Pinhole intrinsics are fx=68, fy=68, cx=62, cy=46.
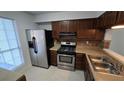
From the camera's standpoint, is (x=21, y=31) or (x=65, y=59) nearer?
(x=21, y=31)

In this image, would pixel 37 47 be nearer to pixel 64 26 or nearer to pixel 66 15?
pixel 64 26

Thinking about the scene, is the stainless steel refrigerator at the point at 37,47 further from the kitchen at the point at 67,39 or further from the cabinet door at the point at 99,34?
the cabinet door at the point at 99,34

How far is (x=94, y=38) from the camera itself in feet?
8.14

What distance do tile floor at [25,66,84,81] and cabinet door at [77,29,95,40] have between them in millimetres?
1337

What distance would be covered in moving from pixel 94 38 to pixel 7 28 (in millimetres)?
3086

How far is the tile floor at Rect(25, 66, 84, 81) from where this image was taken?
230 cm

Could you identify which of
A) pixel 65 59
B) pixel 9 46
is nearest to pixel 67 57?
pixel 65 59

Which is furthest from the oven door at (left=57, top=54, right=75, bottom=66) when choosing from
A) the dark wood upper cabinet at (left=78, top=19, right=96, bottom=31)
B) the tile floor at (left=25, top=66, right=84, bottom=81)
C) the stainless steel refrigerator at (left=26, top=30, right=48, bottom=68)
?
the dark wood upper cabinet at (left=78, top=19, right=96, bottom=31)

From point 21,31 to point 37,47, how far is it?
0.83 metres

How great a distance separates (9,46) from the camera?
8.07 ft

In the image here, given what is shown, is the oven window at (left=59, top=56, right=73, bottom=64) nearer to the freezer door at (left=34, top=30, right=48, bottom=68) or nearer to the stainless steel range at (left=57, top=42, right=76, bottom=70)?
the stainless steel range at (left=57, top=42, right=76, bottom=70)

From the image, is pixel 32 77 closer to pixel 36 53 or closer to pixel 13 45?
pixel 36 53
